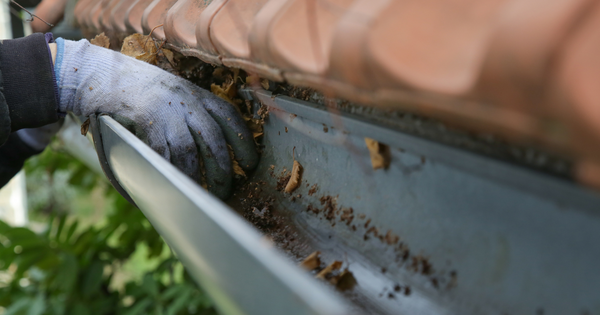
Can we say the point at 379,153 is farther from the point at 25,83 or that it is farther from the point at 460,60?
the point at 25,83

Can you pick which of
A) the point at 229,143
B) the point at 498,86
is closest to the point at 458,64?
the point at 498,86

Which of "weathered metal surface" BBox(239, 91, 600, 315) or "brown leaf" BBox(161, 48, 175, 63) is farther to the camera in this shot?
"brown leaf" BBox(161, 48, 175, 63)

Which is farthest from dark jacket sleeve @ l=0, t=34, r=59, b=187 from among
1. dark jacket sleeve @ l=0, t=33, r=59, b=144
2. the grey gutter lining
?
the grey gutter lining

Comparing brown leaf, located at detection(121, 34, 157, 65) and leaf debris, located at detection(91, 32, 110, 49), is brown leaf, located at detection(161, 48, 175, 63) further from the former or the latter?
leaf debris, located at detection(91, 32, 110, 49)

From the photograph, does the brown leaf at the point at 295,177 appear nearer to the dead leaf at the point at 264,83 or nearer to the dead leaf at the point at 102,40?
the dead leaf at the point at 264,83

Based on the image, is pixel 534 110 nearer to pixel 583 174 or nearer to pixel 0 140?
pixel 583 174

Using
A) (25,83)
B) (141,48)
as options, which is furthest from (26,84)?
(141,48)
